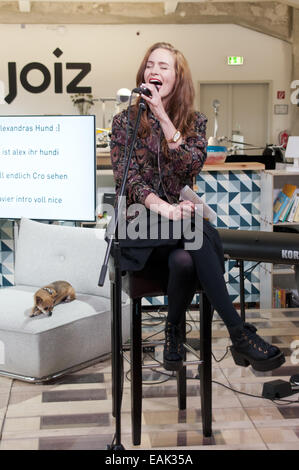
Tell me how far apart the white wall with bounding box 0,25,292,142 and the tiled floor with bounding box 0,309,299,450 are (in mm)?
7258

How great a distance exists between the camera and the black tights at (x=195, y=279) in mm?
2113

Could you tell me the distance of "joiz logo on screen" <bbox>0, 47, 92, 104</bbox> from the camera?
995cm

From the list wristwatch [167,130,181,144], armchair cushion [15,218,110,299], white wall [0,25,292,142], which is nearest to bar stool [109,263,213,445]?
wristwatch [167,130,181,144]

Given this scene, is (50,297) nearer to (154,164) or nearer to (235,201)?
(154,164)

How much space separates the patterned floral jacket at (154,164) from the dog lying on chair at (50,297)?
0.91 m

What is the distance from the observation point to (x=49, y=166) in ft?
12.6

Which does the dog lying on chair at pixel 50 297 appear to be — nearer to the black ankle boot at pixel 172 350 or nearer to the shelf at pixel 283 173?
the black ankle boot at pixel 172 350

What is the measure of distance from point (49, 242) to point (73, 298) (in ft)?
1.40

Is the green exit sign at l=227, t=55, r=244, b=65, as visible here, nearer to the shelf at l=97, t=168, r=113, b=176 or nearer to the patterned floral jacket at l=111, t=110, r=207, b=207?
the shelf at l=97, t=168, r=113, b=176

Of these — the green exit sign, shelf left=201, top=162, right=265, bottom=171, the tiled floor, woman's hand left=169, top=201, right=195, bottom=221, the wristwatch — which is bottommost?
the tiled floor

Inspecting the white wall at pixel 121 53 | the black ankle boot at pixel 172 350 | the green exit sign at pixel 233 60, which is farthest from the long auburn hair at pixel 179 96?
the green exit sign at pixel 233 60

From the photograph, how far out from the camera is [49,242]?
3.54 meters

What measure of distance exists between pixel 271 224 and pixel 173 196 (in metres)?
2.13

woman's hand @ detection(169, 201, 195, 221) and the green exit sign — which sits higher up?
the green exit sign
